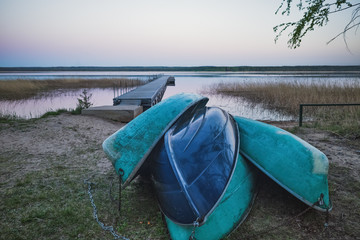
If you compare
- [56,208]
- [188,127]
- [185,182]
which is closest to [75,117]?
[56,208]

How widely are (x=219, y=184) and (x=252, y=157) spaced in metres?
0.82

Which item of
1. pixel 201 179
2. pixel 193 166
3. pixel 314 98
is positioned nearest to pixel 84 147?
pixel 193 166

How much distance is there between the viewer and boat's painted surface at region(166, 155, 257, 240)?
204 centimetres

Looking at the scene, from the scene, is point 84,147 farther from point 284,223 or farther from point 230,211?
point 284,223

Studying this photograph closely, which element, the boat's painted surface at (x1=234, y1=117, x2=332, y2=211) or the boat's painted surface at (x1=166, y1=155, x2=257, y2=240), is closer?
the boat's painted surface at (x1=166, y1=155, x2=257, y2=240)

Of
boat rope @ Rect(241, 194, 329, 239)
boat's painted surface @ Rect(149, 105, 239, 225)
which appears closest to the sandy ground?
boat rope @ Rect(241, 194, 329, 239)

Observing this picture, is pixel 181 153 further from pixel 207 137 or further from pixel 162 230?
pixel 162 230

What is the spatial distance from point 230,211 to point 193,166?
566 millimetres

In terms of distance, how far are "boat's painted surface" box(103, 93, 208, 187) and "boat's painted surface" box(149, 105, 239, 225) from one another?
0.11 meters

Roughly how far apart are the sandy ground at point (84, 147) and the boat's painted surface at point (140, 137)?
4.10 ft

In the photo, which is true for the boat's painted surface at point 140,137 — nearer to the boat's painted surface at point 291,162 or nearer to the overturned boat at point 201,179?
the overturned boat at point 201,179

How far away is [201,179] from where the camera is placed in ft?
6.79

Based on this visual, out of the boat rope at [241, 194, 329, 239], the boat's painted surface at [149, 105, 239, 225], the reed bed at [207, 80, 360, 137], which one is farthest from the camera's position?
the reed bed at [207, 80, 360, 137]

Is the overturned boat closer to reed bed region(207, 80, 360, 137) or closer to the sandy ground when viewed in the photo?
the sandy ground
